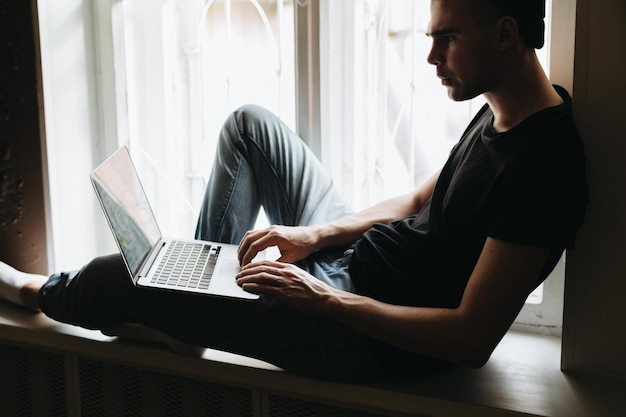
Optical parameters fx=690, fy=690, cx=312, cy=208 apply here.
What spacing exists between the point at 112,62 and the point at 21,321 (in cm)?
80

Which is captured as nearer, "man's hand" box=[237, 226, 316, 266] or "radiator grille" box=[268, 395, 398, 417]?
"radiator grille" box=[268, 395, 398, 417]

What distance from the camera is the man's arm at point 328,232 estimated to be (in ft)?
4.95

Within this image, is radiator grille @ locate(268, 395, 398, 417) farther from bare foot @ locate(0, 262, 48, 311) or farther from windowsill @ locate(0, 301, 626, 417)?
bare foot @ locate(0, 262, 48, 311)

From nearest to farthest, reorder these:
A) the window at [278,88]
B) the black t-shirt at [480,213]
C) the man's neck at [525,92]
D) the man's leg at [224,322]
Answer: the black t-shirt at [480,213], the man's neck at [525,92], the man's leg at [224,322], the window at [278,88]

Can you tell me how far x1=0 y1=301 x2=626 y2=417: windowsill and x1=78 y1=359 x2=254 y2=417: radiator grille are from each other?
1.8 inches

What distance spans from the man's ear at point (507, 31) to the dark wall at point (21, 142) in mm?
1281

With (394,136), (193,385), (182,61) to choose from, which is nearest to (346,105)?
(394,136)

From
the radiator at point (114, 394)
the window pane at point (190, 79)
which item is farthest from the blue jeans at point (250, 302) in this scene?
the window pane at point (190, 79)

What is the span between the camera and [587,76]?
126cm

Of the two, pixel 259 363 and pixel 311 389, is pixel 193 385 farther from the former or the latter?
pixel 311 389

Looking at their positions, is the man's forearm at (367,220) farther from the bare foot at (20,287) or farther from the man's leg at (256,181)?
the bare foot at (20,287)

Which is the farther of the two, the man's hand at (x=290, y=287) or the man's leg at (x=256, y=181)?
the man's leg at (x=256, y=181)

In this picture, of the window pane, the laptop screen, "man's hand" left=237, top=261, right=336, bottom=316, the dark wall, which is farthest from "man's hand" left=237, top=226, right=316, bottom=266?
the dark wall

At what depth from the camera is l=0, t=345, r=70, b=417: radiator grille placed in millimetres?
1686
